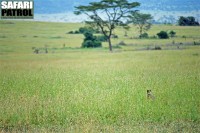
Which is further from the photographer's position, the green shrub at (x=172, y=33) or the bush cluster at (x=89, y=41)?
the green shrub at (x=172, y=33)

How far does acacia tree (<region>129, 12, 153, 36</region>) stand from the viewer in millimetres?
4707

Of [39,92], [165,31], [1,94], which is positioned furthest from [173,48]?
[1,94]

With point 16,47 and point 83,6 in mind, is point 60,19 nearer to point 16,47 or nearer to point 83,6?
point 83,6

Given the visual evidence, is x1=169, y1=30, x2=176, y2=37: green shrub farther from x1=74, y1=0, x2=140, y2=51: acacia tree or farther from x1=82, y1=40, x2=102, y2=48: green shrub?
x1=82, y1=40, x2=102, y2=48: green shrub

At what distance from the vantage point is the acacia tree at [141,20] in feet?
15.4

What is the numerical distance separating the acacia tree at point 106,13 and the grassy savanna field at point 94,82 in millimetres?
146

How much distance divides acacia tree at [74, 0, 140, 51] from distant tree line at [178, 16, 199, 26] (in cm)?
71

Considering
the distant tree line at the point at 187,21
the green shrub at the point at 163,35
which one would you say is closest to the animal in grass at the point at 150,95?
the green shrub at the point at 163,35

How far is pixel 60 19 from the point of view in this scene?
480 cm

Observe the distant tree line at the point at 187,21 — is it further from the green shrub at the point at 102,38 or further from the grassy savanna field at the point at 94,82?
the green shrub at the point at 102,38

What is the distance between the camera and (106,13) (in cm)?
464

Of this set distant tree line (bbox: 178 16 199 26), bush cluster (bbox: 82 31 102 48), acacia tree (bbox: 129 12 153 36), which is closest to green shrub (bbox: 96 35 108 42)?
bush cluster (bbox: 82 31 102 48)

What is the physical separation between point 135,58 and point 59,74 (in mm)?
1015

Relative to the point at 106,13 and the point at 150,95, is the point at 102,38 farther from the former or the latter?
the point at 150,95
